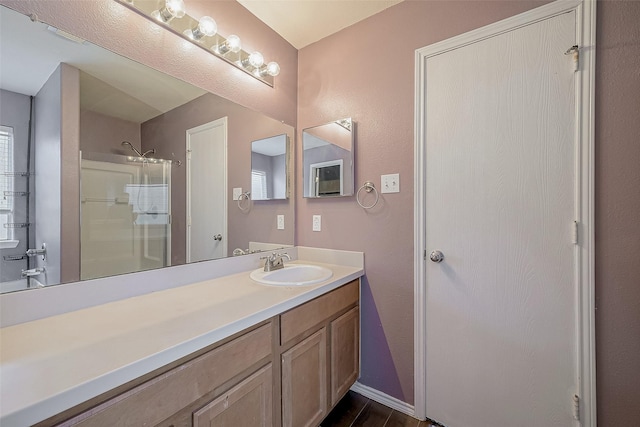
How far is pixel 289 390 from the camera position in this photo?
1.10 m

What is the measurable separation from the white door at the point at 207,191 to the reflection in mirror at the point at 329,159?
23.1 inches

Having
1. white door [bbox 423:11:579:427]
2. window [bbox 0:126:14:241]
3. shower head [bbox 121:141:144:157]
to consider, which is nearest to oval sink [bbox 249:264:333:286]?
white door [bbox 423:11:579:427]

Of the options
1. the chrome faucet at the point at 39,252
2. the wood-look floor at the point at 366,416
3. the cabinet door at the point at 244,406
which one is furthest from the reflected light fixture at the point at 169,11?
the wood-look floor at the point at 366,416

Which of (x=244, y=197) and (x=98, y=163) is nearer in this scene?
(x=98, y=163)

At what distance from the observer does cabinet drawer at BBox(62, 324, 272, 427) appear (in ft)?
2.00

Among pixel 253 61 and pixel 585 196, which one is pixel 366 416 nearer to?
pixel 585 196

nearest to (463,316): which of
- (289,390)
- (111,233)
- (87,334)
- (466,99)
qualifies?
(289,390)

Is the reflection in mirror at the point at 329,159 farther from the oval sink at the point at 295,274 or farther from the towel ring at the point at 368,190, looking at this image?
the oval sink at the point at 295,274

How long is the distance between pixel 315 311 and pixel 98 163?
111 centimetres

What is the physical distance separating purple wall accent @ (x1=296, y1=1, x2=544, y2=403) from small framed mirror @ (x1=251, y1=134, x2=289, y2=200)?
363 millimetres

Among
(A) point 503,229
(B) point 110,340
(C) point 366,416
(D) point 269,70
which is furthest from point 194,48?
(C) point 366,416

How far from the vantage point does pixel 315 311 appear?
1250 mm

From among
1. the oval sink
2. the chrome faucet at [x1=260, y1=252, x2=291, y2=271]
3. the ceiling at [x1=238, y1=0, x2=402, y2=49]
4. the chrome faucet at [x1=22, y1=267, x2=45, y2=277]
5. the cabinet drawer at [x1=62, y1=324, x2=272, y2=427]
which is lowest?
the cabinet drawer at [x1=62, y1=324, x2=272, y2=427]

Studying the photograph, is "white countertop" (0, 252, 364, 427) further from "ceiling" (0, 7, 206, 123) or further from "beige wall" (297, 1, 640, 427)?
"ceiling" (0, 7, 206, 123)
